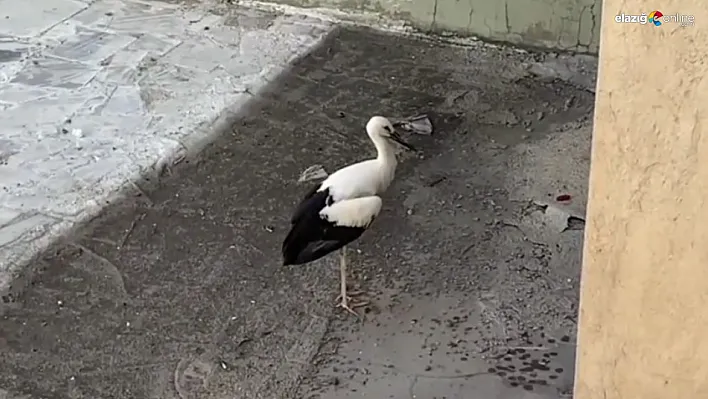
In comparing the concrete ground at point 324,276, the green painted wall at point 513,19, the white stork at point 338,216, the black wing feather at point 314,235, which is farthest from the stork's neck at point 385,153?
the green painted wall at point 513,19

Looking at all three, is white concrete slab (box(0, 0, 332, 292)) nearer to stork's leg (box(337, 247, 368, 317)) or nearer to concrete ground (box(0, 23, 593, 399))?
concrete ground (box(0, 23, 593, 399))

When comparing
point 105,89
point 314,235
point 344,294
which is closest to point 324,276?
point 344,294

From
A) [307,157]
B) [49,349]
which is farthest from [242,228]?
[49,349]

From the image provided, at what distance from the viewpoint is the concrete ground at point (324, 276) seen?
8.97ft

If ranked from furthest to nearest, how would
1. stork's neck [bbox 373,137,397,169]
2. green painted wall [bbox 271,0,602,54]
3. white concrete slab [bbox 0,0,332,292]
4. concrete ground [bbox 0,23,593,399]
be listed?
green painted wall [bbox 271,0,602,54], white concrete slab [bbox 0,0,332,292], stork's neck [bbox 373,137,397,169], concrete ground [bbox 0,23,593,399]

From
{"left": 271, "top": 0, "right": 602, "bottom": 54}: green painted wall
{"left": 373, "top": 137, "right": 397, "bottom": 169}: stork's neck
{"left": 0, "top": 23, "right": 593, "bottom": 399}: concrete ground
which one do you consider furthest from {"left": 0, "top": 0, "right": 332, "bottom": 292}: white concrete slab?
{"left": 373, "top": 137, "right": 397, "bottom": 169}: stork's neck

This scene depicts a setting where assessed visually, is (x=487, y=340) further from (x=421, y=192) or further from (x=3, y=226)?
(x=3, y=226)

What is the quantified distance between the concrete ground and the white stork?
0.19 meters

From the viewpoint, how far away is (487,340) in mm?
2863

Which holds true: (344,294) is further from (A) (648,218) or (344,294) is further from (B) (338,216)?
(A) (648,218)

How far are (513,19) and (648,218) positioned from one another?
291cm

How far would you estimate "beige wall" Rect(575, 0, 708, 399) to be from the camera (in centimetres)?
176

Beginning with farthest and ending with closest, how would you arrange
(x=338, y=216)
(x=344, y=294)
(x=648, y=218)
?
1. (x=344, y=294)
2. (x=338, y=216)
3. (x=648, y=218)

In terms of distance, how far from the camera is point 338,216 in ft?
9.30
